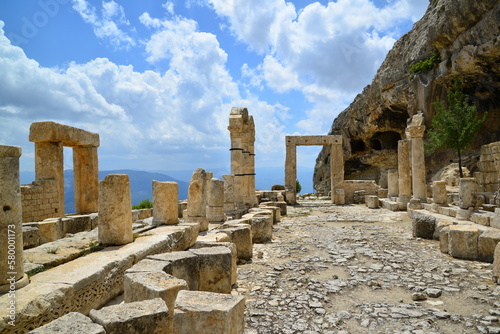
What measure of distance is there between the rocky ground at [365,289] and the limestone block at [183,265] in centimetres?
84

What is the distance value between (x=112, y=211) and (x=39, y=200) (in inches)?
239

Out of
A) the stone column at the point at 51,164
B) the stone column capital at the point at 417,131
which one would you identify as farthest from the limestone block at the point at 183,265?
the stone column capital at the point at 417,131

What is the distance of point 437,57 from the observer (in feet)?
69.2

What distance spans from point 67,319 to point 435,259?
7.06 meters

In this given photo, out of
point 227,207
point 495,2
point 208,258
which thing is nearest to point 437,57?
point 495,2

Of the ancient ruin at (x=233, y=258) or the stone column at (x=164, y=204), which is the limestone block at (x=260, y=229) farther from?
the stone column at (x=164, y=204)

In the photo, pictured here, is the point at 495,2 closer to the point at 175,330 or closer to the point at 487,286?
the point at 487,286

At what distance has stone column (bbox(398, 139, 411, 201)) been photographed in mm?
16016

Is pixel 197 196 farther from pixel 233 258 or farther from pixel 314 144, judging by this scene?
pixel 314 144

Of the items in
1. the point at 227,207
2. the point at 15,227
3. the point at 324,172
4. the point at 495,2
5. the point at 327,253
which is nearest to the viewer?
the point at 15,227

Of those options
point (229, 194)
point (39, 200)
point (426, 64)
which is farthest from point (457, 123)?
point (39, 200)

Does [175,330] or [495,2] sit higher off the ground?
[495,2]

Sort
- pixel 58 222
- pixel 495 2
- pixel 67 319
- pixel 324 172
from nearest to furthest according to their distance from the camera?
pixel 67 319 → pixel 58 222 → pixel 495 2 → pixel 324 172

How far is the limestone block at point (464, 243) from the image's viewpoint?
6.84 metres
